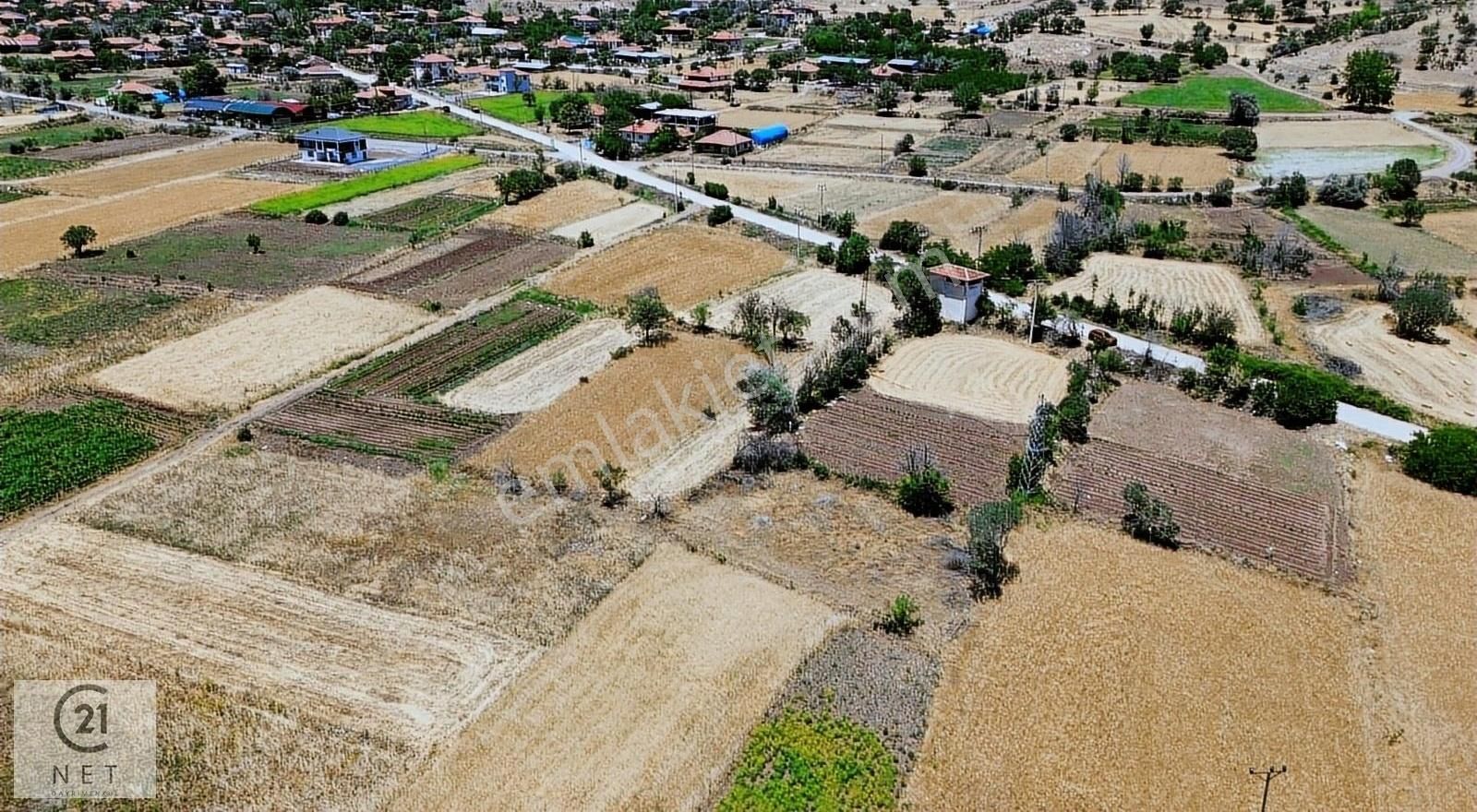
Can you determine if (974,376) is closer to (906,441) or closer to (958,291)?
(958,291)

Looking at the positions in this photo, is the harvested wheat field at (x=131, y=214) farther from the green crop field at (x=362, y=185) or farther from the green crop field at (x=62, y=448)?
the green crop field at (x=62, y=448)

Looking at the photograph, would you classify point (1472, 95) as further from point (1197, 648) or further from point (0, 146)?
point (0, 146)

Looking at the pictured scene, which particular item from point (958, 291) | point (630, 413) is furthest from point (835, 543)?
point (958, 291)

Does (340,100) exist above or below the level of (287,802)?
above

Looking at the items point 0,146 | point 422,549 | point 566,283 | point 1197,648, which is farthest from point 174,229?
point 1197,648

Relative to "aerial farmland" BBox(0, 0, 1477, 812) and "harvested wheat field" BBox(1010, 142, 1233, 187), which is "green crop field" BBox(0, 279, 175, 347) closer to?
"aerial farmland" BBox(0, 0, 1477, 812)

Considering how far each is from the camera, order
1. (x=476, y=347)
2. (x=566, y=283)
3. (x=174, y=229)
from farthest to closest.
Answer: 1. (x=174, y=229)
2. (x=566, y=283)
3. (x=476, y=347)

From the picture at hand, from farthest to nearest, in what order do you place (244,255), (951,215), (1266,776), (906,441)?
1. (951,215)
2. (244,255)
3. (906,441)
4. (1266,776)
